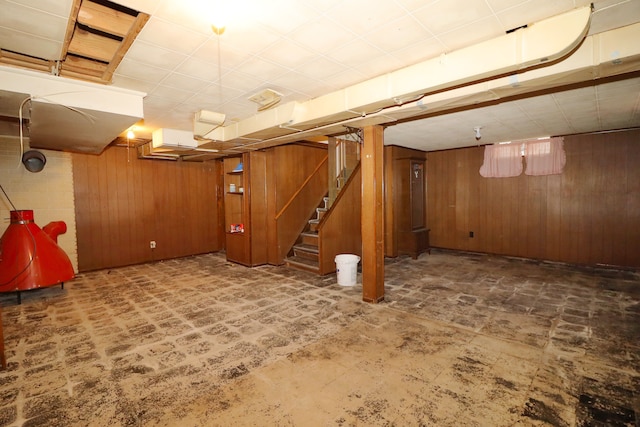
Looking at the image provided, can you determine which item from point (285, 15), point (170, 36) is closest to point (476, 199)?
point (285, 15)

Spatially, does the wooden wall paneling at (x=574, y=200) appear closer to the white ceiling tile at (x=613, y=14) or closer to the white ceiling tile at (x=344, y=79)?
the white ceiling tile at (x=613, y=14)

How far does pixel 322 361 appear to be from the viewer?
2.61m

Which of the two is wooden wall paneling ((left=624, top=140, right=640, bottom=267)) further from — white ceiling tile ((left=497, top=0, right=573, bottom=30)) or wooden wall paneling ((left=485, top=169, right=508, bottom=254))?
white ceiling tile ((left=497, top=0, right=573, bottom=30))

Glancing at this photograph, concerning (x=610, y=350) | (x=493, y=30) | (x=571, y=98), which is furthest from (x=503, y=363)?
(x=571, y=98)

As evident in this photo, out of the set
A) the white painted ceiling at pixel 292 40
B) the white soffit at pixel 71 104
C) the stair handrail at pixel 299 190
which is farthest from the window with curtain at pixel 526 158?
the white soffit at pixel 71 104

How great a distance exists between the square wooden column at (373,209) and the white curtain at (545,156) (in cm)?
446

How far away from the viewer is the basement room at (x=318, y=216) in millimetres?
2066

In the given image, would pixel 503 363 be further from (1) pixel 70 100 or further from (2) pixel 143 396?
(1) pixel 70 100

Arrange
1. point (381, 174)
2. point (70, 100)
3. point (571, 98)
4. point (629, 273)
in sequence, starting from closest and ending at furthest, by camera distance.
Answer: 1. point (70, 100)
2. point (571, 98)
3. point (381, 174)
4. point (629, 273)

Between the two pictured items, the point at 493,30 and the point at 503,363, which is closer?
the point at 493,30

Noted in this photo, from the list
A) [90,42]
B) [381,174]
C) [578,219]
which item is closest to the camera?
[90,42]

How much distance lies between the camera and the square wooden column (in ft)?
13.1

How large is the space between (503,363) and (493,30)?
277cm

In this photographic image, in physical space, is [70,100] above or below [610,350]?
above
